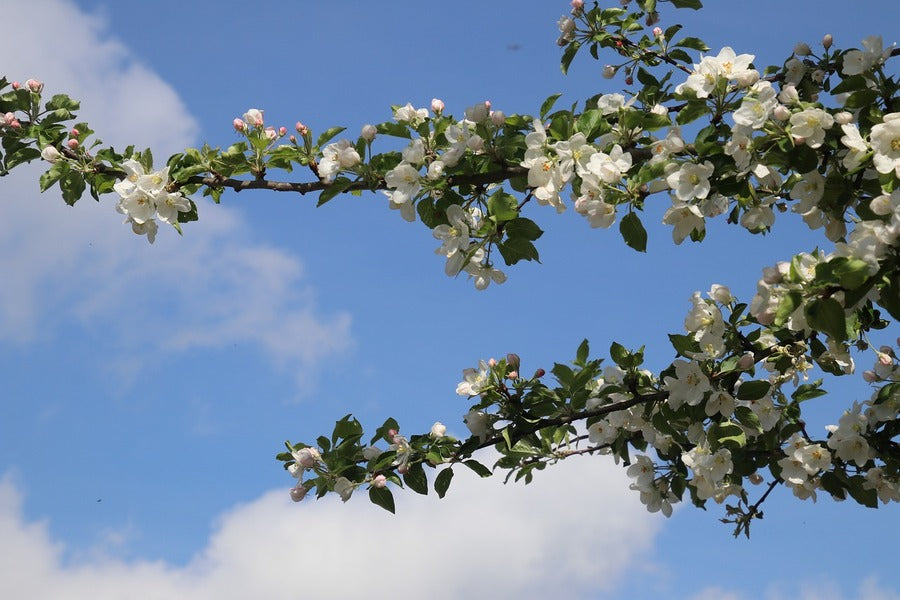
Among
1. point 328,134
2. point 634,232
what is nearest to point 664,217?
point 634,232

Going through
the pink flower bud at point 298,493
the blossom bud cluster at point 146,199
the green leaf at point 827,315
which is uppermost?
the blossom bud cluster at point 146,199

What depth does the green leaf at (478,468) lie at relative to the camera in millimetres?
3979

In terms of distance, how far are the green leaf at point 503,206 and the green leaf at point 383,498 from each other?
126cm

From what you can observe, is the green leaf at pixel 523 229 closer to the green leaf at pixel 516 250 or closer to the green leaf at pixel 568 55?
the green leaf at pixel 516 250

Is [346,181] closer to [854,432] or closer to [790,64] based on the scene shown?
[790,64]

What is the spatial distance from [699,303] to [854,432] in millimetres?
1035

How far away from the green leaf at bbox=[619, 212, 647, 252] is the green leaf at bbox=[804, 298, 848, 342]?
2.65ft

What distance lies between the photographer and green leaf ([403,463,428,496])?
397 cm

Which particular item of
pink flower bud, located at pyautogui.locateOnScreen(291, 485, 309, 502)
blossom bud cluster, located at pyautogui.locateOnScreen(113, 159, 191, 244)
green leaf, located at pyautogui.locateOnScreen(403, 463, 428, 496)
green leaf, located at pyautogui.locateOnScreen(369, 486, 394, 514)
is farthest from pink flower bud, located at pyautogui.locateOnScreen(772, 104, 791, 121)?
pink flower bud, located at pyautogui.locateOnScreen(291, 485, 309, 502)

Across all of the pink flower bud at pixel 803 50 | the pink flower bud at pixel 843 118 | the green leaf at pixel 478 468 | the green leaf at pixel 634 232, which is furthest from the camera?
the pink flower bud at pixel 803 50

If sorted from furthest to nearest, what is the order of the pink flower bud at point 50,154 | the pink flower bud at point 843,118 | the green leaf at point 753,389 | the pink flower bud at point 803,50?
the pink flower bud at point 803,50 → the pink flower bud at point 50,154 → the green leaf at point 753,389 → the pink flower bud at point 843,118

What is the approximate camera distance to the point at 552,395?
3975mm

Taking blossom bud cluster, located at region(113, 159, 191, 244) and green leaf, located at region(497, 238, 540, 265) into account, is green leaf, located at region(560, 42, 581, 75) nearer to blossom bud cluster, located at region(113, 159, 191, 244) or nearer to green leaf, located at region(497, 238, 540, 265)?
green leaf, located at region(497, 238, 540, 265)

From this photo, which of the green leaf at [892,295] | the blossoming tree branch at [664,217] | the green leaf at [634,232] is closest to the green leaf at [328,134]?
the blossoming tree branch at [664,217]
